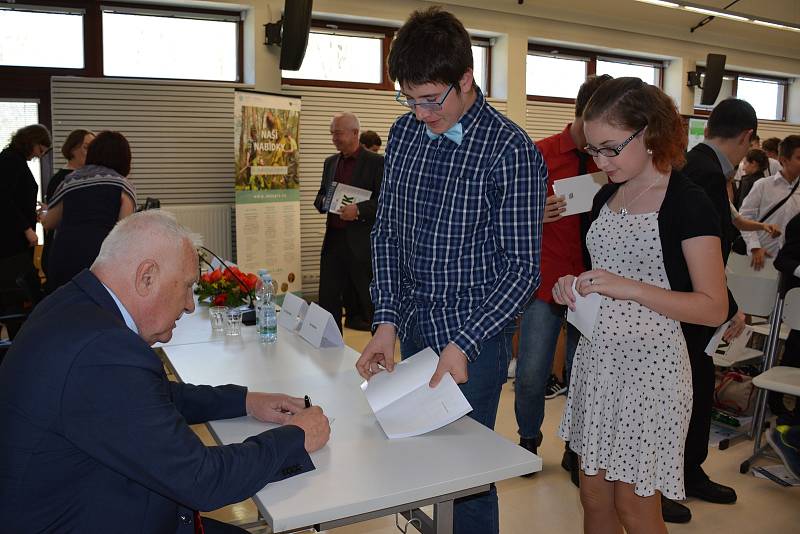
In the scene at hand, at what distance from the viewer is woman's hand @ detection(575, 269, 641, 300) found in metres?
1.79

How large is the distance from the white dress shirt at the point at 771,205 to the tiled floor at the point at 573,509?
2.24m

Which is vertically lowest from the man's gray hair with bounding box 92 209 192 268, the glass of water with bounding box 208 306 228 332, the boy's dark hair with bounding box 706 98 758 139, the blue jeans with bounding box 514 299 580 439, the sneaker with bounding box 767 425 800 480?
the sneaker with bounding box 767 425 800 480

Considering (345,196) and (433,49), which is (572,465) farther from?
(345,196)

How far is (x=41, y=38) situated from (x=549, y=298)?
19.2ft

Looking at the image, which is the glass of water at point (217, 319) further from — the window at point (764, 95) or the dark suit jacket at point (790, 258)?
the window at point (764, 95)

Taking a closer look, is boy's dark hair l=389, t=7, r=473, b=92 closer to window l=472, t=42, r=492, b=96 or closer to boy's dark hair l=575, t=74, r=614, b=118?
boy's dark hair l=575, t=74, r=614, b=118

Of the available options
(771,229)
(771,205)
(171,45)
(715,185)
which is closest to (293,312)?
(715,185)

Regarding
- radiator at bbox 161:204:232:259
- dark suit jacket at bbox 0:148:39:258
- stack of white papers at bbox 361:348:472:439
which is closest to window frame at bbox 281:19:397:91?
radiator at bbox 161:204:232:259

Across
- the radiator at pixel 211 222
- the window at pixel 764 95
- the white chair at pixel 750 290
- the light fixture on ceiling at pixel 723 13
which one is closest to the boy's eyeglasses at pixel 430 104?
the white chair at pixel 750 290

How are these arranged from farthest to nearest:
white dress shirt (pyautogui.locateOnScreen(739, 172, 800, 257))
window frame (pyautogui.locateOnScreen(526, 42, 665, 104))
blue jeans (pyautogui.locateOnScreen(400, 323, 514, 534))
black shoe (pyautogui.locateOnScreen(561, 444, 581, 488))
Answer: window frame (pyautogui.locateOnScreen(526, 42, 665, 104))
white dress shirt (pyautogui.locateOnScreen(739, 172, 800, 257))
black shoe (pyautogui.locateOnScreen(561, 444, 581, 488))
blue jeans (pyautogui.locateOnScreen(400, 323, 514, 534))

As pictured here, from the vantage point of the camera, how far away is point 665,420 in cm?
184

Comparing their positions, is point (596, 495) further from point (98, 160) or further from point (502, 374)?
point (98, 160)

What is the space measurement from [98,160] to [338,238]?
6.00 feet

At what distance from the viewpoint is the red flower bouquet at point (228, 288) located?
9.92ft
